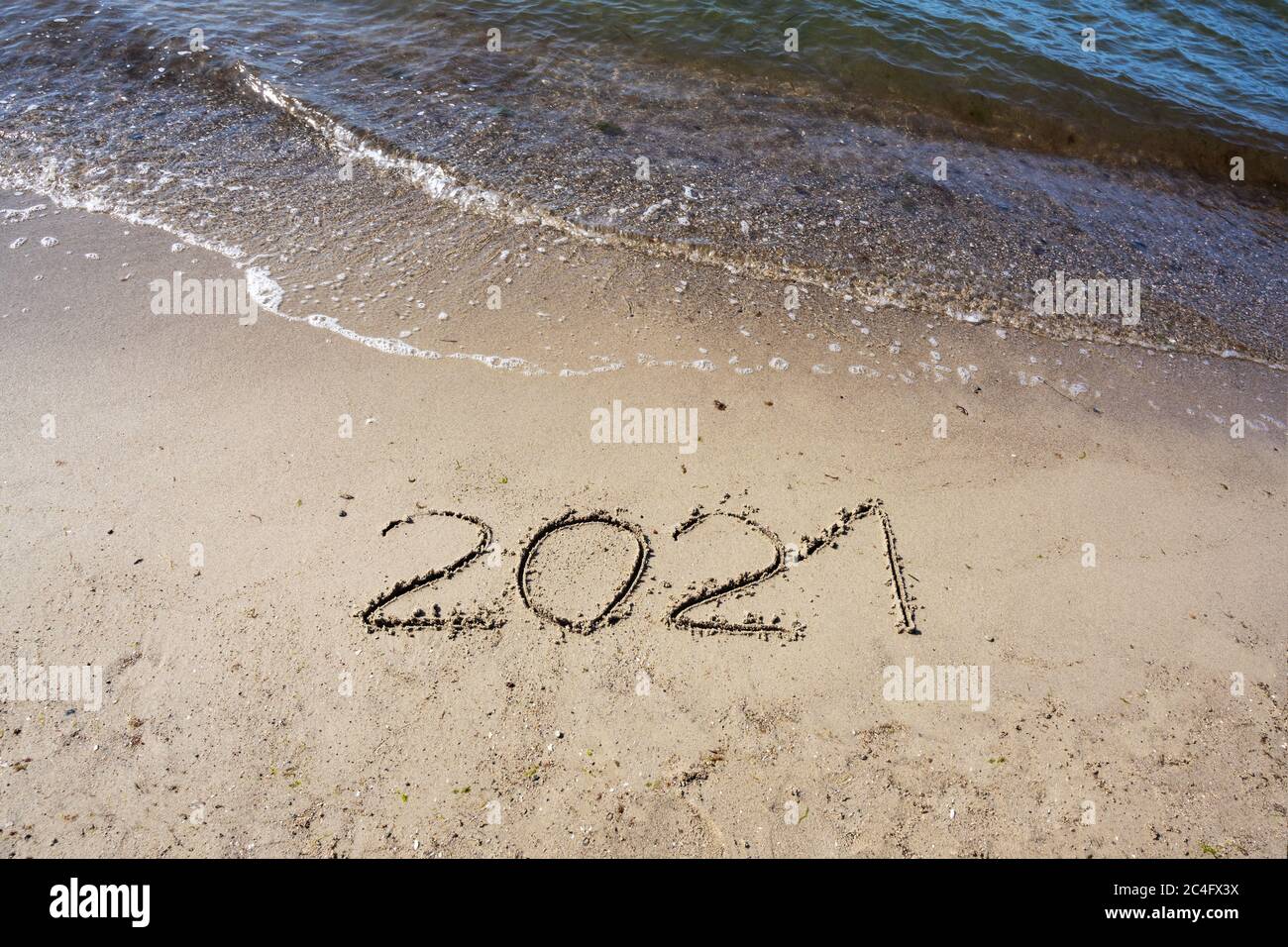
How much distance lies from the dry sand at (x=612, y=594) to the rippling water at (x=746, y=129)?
5.65 ft

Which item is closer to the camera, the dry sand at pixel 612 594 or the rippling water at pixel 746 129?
the dry sand at pixel 612 594

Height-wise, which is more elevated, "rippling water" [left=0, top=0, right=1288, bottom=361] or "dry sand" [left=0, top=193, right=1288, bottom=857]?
"rippling water" [left=0, top=0, right=1288, bottom=361]

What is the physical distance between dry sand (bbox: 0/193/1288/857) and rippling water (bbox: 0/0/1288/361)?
1723mm

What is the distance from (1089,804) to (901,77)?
10.8 m

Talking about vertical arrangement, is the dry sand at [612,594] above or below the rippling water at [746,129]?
below

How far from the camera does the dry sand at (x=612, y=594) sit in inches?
148

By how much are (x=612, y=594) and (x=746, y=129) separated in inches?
304

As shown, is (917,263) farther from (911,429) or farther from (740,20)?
(740,20)

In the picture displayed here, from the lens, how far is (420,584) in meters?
4.58

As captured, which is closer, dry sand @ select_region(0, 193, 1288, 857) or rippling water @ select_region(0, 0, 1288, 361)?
dry sand @ select_region(0, 193, 1288, 857)

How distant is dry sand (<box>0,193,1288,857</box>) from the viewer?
12.3 feet

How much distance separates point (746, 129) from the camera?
9992 millimetres

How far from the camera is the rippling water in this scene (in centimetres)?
799
